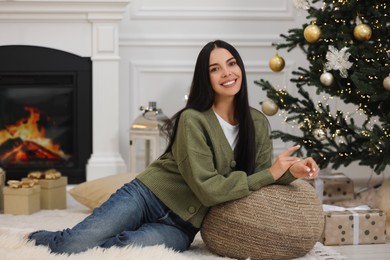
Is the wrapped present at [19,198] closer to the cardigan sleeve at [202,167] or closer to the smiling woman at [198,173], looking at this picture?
the smiling woman at [198,173]

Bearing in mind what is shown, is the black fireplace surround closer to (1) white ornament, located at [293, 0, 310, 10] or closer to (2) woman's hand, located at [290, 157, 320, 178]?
(1) white ornament, located at [293, 0, 310, 10]

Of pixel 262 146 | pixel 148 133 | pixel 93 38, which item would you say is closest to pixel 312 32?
pixel 262 146

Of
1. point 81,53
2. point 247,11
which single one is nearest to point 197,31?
point 247,11

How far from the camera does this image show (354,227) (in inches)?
135

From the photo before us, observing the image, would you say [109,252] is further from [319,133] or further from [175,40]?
[175,40]

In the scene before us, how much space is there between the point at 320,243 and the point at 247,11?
2149 millimetres

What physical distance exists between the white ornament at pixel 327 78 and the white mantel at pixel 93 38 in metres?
1.39

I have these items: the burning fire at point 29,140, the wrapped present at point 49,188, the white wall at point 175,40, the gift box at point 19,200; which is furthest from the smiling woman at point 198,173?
the white wall at point 175,40

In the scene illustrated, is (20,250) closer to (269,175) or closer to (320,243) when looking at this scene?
(269,175)

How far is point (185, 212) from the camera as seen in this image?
2855 mm

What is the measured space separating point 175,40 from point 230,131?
2.20m

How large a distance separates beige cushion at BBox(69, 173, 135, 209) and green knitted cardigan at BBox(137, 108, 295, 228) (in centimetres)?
A: 98

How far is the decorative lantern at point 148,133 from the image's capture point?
4.55 m

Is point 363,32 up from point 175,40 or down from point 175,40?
up
